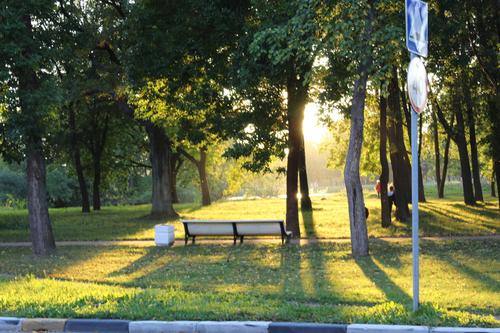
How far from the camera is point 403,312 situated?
7.25 m

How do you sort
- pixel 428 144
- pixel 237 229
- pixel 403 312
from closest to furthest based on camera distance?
pixel 403 312 → pixel 237 229 → pixel 428 144

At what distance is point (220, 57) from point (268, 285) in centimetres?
977

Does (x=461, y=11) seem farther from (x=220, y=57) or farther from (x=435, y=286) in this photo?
(x=435, y=286)

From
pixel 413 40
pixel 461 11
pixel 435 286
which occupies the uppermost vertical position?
pixel 461 11

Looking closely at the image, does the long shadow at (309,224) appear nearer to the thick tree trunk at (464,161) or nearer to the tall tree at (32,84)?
the tall tree at (32,84)

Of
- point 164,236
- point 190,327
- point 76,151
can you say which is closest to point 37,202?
point 164,236

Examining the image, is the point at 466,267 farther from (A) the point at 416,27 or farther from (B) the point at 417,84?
(A) the point at 416,27

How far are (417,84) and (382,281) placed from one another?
4.80 m

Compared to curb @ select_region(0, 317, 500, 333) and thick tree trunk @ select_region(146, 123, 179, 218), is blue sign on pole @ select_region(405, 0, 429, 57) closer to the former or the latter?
curb @ select_region(0, 317, 500, 333)

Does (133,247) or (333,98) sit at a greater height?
(333,98)

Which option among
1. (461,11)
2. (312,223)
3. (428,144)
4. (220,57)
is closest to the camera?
(220,57)

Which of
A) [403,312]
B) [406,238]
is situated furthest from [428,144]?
[403,312]

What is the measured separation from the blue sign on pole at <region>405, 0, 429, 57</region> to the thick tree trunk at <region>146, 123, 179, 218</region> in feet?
75.9

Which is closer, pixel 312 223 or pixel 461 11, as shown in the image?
pixel 461 11
